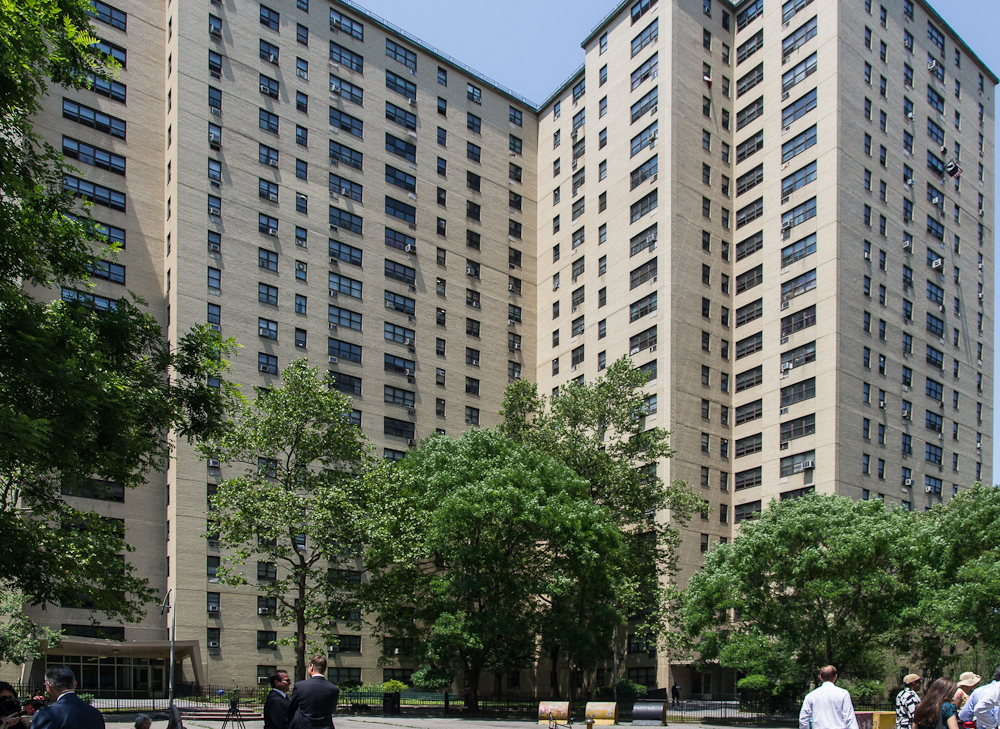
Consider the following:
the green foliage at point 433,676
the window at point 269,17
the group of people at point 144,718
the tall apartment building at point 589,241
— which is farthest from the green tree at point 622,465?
the group of people at point 144,718

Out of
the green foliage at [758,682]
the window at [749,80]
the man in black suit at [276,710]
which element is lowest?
the green foliage at [758,682]

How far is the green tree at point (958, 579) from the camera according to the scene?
36.7 meters

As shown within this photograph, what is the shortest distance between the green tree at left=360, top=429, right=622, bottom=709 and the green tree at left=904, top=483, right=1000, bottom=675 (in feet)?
44.9

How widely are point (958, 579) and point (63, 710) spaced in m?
39.3

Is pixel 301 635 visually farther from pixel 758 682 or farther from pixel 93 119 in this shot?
pixel 93 119

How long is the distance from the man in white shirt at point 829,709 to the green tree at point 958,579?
1107 inches

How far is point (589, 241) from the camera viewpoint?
249ft

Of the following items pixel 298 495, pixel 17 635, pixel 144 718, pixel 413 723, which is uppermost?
pixel 298 495

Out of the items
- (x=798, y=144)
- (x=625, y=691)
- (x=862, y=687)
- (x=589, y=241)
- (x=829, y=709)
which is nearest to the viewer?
(x=829, y=709)

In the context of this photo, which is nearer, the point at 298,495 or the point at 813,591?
the point at 813,591

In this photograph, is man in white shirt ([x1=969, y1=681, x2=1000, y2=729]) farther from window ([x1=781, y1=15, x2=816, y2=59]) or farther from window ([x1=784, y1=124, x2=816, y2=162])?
window ([x1=781, y1=15, x2=816, y2=59])

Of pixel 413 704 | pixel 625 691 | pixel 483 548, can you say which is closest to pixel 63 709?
pixel 483 548

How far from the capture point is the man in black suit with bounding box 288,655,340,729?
36.3 feet

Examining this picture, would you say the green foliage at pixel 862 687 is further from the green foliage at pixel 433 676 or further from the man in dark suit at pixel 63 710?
the man in dark suit at pixel 63 710
